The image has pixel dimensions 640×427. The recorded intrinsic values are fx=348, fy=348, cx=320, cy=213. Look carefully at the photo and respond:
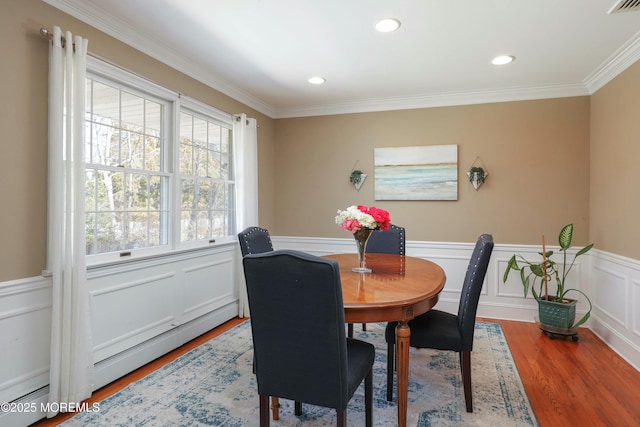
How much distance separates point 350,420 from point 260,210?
9.33 feet

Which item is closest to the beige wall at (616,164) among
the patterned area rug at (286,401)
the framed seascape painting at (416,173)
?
the framed seascape painting at (416,173)

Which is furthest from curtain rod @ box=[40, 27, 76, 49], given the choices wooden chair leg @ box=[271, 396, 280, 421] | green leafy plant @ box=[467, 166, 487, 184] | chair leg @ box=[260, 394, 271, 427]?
green leafy plant @ box=[467, 166, 487, 184]

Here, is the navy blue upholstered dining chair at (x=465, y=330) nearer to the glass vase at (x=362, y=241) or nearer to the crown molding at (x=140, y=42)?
the glass vase at (x=362, y=241)

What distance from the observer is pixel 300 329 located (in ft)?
4.77

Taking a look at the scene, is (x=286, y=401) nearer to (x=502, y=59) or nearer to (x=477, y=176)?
(x=477, y=176)

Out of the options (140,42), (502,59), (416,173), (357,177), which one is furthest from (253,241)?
(502,59)

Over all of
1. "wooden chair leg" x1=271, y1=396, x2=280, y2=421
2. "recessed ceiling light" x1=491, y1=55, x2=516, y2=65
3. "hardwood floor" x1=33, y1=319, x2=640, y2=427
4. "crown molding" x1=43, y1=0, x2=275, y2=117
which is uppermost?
"recessed ceiling light" x1=491, y1=55, x2=516, y2=65

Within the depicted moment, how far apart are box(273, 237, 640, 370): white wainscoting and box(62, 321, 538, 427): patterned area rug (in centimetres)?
101

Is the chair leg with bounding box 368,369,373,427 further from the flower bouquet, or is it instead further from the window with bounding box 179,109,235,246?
the window with bounding box 179,109,235,246

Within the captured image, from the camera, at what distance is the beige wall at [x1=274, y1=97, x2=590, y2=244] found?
3.69 metres

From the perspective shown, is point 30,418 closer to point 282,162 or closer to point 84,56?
point 84,56

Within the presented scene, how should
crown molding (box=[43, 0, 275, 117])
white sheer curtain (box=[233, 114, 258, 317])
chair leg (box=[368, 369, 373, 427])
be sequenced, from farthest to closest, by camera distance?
white sheer curtain (box=[233, 114, 258, 317]) → crown molding (box=[43, 0, 275, 117]) → chair leg (box=[368, 369, 373, 427])

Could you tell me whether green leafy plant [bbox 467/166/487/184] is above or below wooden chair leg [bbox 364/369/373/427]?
above

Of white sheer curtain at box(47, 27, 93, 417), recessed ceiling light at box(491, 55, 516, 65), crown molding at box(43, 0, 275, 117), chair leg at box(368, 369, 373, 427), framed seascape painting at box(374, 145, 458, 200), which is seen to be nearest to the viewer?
chair leg at box(368, 369, 373, 427)
